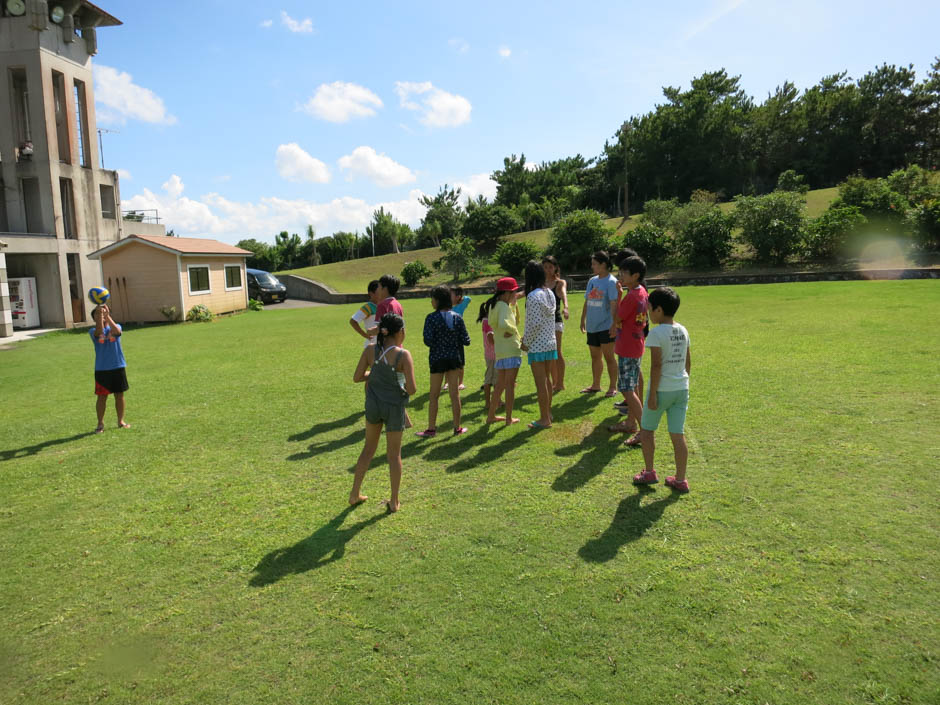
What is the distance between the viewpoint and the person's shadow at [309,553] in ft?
12.2

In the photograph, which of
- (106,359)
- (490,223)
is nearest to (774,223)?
(490,223)

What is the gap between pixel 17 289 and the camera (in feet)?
71.0

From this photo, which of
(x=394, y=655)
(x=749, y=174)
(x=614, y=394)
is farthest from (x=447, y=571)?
(x=749, y=174)

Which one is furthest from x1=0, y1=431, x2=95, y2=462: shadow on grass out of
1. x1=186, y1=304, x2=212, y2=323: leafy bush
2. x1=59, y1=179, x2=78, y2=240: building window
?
x1=59, y1=179, x2=78, y2=240: building window

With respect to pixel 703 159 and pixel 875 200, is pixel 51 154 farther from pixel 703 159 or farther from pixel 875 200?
pixel 703 159

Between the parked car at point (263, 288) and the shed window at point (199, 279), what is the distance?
725 cm

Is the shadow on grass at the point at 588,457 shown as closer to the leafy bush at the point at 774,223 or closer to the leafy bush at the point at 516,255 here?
the leafy bush at the point at 774,223

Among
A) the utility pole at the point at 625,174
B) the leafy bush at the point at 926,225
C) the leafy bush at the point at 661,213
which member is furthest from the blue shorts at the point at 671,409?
the utility pole at the point at 625,174

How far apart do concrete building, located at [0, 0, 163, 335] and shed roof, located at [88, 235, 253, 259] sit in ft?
5.74

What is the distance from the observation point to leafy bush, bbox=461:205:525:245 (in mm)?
43344

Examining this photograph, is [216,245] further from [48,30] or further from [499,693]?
[499,693]

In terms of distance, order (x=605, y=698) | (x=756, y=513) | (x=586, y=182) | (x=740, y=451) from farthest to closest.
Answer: (x=586, y=182) < (x=740, y=451) < (x=756, y=513) < (x=605, y=698)

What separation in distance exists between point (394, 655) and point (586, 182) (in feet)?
209

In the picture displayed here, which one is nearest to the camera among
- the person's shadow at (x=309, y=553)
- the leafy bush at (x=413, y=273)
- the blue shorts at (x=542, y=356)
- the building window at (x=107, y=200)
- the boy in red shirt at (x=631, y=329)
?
the person's shadow at (x=309, y=553)
